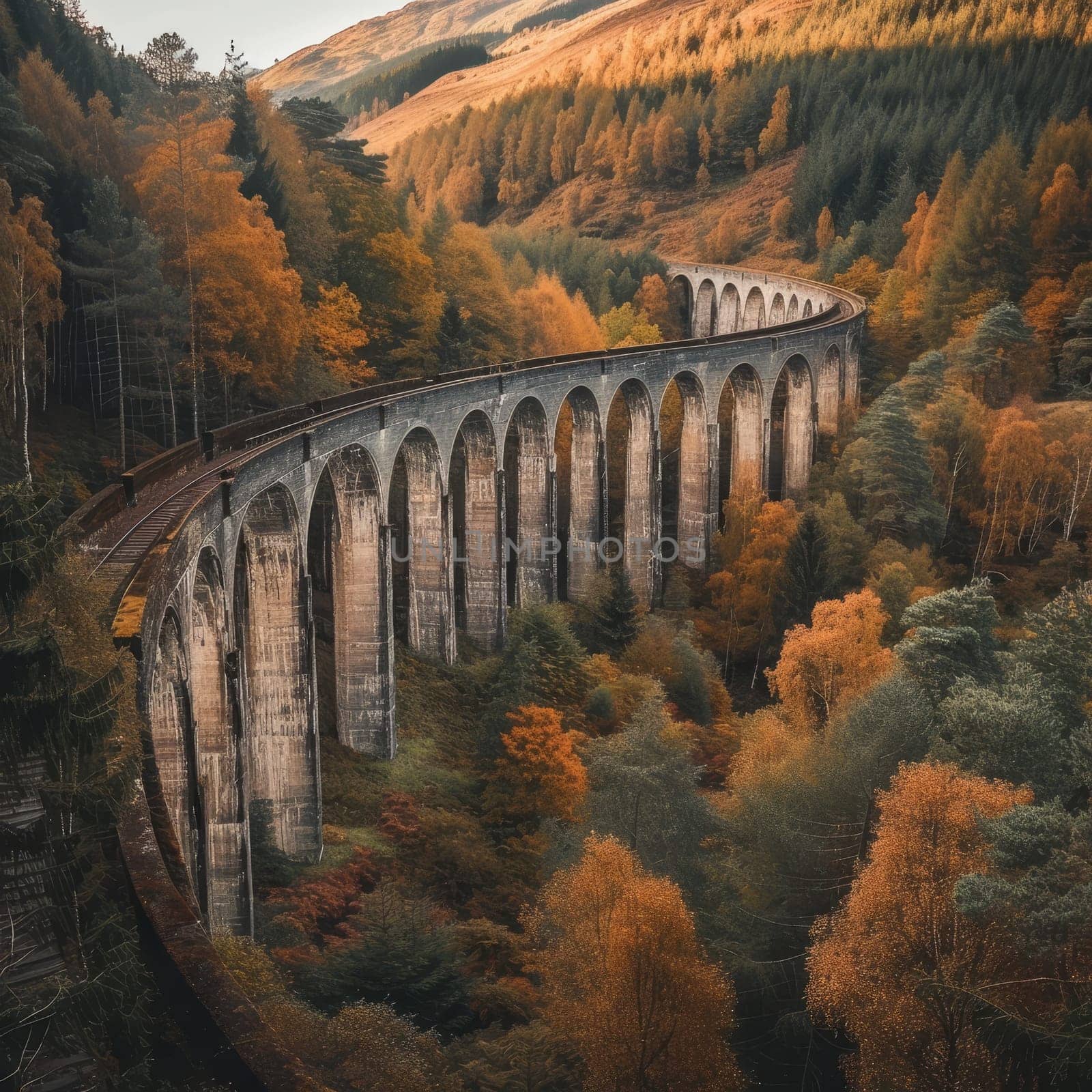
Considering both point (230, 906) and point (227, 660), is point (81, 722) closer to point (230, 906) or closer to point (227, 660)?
point (227, 660)

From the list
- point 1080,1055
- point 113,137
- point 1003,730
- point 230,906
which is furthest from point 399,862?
point 113,137

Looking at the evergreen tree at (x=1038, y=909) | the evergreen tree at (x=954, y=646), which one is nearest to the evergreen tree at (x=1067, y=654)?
the evergreen tree at (x=954, y=646)

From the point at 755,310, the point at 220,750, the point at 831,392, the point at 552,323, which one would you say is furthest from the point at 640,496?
the point at 755,310

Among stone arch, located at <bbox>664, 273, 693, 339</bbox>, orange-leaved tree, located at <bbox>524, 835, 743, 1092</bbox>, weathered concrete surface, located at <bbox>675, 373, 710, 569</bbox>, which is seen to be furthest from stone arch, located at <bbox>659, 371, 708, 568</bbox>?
stone arch, located at <bbox>664, 273, 693, 339</bbox>

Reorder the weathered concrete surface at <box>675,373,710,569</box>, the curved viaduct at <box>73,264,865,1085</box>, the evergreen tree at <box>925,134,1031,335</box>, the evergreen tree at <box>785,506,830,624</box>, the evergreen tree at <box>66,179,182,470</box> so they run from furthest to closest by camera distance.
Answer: the evergreen tree at <box>925,134,1031,335</box>
the weathered concrete surface at <box>675,373,710,569</box>
the evergreen tree at <box>785,506,830,624</box>
the evergreen tree at <box>66,179,182,470</box>
the curved viaduct at <box>73,264,865,1085</box>

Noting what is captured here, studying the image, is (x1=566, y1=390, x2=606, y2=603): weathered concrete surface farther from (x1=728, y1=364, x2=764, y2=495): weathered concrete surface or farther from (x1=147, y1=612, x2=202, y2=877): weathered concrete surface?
(x1=147, y1=612, x2=202, y2=877): weathered concrete surface

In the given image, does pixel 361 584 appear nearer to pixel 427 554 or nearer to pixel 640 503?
pixel 427 554
